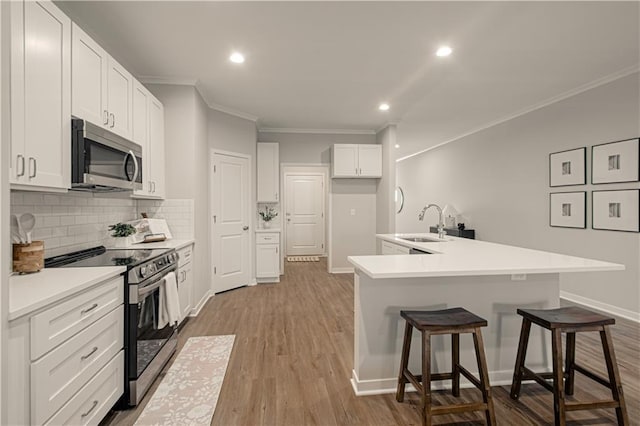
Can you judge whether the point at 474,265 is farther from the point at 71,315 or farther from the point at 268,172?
the point at 268,172

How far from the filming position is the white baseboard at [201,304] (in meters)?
Answer: 3.58

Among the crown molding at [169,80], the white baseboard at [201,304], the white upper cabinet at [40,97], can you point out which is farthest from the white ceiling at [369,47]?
the white baseboard at [201,304]

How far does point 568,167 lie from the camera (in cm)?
405

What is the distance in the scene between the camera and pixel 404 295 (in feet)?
6.91

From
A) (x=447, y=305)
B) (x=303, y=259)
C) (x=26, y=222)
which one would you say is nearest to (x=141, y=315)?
(x=26, y=222)

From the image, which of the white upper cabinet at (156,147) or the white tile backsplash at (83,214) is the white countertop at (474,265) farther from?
the white upper cabinet at (156,147)

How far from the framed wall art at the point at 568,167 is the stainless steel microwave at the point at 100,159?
4860mm

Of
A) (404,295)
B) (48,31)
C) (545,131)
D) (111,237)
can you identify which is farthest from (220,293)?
Answer: (545,131)

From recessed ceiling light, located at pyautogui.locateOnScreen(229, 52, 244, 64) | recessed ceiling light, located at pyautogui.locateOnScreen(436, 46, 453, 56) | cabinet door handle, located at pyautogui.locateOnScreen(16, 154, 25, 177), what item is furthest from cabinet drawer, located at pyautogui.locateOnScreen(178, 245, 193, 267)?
recessed ceiling light, located at pyautogui.locateOnScreen(436, 46, 453, 56)

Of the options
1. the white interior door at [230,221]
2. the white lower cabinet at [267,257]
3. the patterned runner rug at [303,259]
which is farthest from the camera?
the patterned runner rug at [303,259]

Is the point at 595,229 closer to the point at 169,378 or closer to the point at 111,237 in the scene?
the point at 169,378

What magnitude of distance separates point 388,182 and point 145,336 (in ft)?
14.4

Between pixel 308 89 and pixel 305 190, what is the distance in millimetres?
4463

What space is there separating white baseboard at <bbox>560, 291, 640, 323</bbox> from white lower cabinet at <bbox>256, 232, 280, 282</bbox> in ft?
13.5
